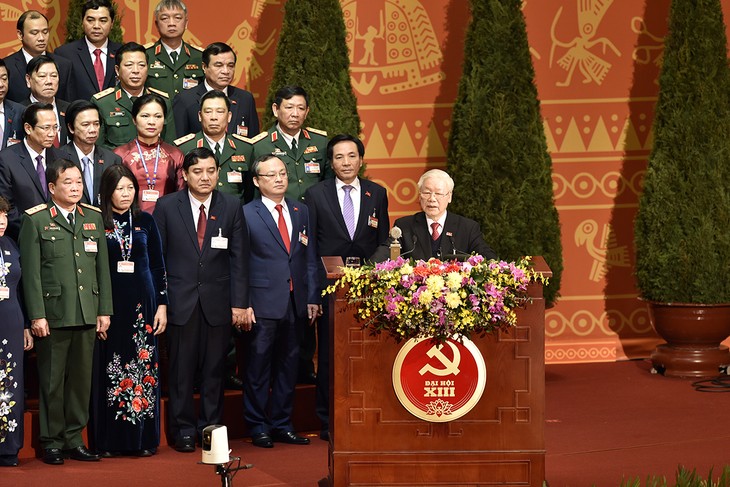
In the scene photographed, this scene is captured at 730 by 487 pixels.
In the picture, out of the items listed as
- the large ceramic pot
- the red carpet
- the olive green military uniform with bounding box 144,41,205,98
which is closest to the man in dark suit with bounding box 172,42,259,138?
the olive green military uniform with bounding box 144,41,205,98

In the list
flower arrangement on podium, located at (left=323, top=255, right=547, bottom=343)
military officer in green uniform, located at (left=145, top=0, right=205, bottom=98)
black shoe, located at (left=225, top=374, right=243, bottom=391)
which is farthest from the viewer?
military officer in green uniform, located at (left=145, top=0, right=205, bottom=98)

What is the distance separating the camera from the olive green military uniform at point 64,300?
5.76 metres

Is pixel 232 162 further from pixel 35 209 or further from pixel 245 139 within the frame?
pixel 35 209

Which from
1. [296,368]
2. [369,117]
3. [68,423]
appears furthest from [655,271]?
[68,423]

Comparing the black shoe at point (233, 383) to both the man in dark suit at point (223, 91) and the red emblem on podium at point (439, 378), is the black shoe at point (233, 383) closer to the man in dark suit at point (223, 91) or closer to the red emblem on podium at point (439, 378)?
the man in dark suit at point (223, 91)

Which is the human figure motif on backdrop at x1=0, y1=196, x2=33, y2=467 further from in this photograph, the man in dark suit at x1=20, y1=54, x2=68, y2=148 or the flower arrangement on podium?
the flower arrangement on podium

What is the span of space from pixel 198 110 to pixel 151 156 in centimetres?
66

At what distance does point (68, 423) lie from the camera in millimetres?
5910

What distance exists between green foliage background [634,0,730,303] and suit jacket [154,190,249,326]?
336 centimetres

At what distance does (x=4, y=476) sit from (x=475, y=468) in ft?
7.18

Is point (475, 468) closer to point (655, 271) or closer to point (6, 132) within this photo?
point (6, 132)

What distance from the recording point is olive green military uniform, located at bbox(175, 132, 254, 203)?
6.63 metres

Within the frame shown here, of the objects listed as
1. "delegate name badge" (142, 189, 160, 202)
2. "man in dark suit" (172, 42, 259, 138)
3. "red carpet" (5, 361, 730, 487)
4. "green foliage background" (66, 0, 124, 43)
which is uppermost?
"green foliage background" (66, 0, 124, 43)

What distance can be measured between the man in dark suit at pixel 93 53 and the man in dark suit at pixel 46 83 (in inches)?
23.5
